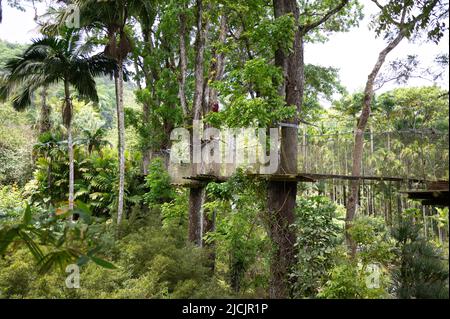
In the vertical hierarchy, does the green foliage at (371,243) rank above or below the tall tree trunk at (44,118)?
below

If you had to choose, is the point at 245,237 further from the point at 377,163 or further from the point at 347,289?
the point at 347,289

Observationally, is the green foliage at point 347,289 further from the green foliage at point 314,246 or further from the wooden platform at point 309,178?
the wooden platform at point 309,178

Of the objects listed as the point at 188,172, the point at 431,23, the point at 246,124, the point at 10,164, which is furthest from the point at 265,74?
the point at 10,164

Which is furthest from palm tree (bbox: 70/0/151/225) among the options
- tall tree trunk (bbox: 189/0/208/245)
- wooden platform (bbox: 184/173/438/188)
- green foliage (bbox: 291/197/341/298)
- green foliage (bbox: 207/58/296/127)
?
green foliage (bbox: 291/197/341/298)

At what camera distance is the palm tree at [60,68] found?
10523 mm

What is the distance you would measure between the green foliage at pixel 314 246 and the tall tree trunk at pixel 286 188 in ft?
1.17

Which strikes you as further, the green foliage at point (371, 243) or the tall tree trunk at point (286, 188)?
the tall tree trunk at point (286, 188)

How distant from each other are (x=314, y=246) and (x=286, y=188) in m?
1.52

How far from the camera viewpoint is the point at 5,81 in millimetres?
11008

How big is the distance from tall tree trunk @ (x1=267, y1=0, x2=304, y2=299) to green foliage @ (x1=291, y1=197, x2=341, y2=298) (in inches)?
14.0

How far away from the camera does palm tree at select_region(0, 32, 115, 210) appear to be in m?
10.5

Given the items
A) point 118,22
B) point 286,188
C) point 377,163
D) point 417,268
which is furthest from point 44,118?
point 417,268

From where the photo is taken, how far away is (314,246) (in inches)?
264

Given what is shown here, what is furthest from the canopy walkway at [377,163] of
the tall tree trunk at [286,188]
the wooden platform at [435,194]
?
the tall tree trunk at [286,188]
